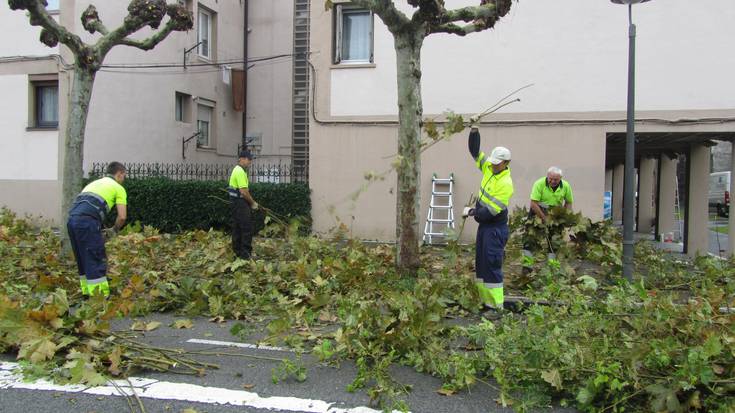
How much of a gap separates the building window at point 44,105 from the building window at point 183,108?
12.0 feet

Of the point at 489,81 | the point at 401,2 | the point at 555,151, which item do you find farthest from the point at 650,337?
the point at 401,2

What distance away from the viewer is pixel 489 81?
12922mm

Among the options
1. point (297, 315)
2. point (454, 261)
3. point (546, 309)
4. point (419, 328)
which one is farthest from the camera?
point (454, 261)

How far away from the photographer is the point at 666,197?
16.5m

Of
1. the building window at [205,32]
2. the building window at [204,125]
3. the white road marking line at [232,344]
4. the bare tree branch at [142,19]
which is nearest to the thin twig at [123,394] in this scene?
the white road marking line at [232,344]

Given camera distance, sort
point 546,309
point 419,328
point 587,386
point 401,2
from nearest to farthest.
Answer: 1. point 587,386
2. point 419,328
3. point 546,309
4. point 401,2

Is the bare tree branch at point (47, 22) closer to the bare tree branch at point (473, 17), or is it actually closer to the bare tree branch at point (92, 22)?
the bare tree branch at point (92, 22)

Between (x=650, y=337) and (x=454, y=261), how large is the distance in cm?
330

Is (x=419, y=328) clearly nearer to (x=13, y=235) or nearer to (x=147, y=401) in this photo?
(x=147, y=401)

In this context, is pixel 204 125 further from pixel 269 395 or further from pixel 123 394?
pixel 269 395

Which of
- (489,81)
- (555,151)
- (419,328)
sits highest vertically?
(489,81)

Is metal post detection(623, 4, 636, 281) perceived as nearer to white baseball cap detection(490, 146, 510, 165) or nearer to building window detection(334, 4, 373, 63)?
white baseball cap detection(490, 146, 510, 165)

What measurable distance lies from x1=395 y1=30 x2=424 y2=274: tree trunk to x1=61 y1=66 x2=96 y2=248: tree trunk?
5277 mm

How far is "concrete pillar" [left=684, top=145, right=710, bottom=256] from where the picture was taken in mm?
13328
